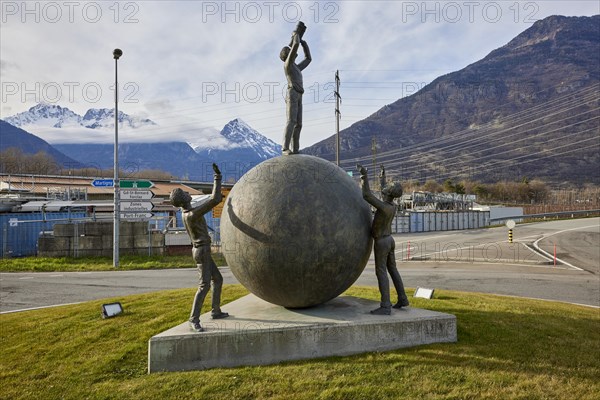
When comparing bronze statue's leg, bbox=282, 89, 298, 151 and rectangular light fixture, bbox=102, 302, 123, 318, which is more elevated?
bronze statue's leg, bbox=282, 89, 298, 151

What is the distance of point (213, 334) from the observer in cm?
695

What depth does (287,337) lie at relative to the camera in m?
7.05

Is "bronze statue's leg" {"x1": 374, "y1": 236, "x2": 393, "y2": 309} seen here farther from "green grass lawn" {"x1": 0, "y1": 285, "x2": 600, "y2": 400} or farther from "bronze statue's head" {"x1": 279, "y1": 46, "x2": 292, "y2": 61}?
"bronze statue's head" {"x1": 279, "y1": 46, "x2": 292, "y2": 61}

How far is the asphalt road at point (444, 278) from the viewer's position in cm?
1484

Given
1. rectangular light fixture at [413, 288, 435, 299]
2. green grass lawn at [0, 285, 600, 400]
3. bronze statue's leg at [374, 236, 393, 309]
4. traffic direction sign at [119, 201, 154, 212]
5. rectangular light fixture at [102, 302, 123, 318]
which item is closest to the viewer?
green grass lawn at [0, 285, 600, 400]

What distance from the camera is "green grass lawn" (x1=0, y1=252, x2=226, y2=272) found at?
21881mm

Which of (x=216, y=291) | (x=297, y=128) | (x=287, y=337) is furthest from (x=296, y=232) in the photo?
(x=297, y=128)

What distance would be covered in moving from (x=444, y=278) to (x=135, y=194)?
53.5 feet

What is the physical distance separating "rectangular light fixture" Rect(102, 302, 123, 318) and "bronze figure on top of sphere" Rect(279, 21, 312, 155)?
5.69 metres

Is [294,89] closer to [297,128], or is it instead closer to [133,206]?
[297,128]

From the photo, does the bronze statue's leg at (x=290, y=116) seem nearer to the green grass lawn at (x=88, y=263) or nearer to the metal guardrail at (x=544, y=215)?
the green grass lawn at (x=88, y=263)

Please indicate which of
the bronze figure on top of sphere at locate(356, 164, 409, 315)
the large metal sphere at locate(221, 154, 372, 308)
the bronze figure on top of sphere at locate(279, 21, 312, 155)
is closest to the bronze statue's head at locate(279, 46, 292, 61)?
the bronze figure on top of sphere at locate(279, 21, 312, 155)

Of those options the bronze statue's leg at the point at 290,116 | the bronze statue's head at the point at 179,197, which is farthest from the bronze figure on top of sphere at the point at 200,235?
the bronze statue's leg at the point at 290,116

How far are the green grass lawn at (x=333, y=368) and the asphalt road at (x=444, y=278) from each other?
5.59 metres
